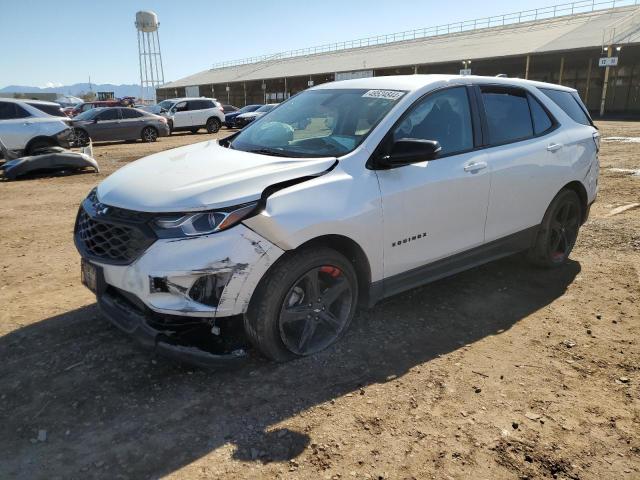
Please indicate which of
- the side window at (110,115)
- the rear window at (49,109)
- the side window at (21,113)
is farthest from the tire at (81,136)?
the side window at (21,113)

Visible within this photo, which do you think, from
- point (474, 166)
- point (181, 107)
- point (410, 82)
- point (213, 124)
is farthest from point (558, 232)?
point (213, 124)

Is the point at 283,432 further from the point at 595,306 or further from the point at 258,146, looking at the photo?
the point at 595,306

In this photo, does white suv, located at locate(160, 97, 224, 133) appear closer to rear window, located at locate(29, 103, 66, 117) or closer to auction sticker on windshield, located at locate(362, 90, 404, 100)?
rear window, located at locate(29, 103, 66, 117)

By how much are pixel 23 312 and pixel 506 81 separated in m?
4.55

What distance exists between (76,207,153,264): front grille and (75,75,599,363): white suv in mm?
10

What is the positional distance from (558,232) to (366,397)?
119 inches

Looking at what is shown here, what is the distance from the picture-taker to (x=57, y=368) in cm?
324

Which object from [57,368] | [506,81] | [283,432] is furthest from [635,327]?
[57,368]

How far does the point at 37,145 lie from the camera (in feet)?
41.6

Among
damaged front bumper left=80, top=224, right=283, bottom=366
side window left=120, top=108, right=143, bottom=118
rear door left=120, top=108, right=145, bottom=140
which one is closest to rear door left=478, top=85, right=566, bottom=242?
damaged front bumper left=80, top=224, right=283, bottom=366

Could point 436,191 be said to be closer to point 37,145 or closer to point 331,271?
point 331,271

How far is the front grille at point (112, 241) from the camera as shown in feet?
9.36

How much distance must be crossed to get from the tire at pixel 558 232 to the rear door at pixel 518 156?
0.15 meters

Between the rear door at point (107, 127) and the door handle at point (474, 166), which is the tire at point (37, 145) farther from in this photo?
the door handle at point (474, 166)
